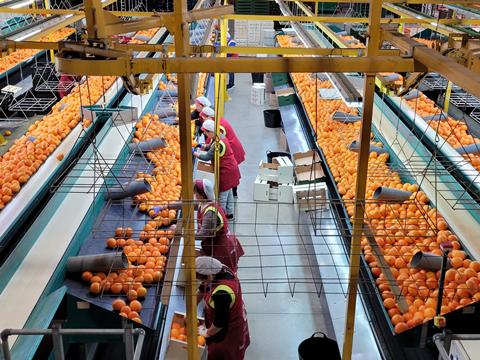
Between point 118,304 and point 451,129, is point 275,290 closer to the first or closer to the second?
point 451,129

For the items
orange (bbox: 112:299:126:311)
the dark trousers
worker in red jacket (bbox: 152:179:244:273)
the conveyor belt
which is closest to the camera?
the conveyor belt

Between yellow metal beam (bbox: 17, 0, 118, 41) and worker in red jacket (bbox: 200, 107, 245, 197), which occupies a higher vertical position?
yellow metal beam (bbox: 17, 0, 118, 41)

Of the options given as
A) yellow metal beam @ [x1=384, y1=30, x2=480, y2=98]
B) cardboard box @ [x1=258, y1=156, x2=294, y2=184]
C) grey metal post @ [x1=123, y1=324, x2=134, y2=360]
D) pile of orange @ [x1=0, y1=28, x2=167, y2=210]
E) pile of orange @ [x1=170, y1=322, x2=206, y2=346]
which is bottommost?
cardboard box @ [x1=258, y1=156, x2=294, y2=184]

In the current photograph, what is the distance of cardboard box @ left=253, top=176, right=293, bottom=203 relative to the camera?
7626 mm

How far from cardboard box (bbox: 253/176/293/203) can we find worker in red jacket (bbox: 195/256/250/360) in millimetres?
3185

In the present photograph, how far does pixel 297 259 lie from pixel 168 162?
6.26ft

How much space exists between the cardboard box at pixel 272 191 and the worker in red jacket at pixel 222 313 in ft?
10.4

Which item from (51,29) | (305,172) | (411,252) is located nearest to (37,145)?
(51,29)

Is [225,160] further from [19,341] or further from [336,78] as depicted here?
[19,341]

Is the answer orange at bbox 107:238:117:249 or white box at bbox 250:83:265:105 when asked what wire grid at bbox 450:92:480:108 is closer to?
orange at bbox 107:238:117:249

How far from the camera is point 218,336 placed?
423cm

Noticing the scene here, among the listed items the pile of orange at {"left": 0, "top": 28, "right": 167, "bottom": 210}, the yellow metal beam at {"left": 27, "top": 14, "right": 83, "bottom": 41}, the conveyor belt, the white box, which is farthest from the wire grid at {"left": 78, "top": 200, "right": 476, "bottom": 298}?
the white box

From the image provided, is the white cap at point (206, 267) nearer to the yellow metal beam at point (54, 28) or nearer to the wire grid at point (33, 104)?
the yellow metal beam at point (54, 28)

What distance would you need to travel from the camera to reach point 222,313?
4.10 meters
